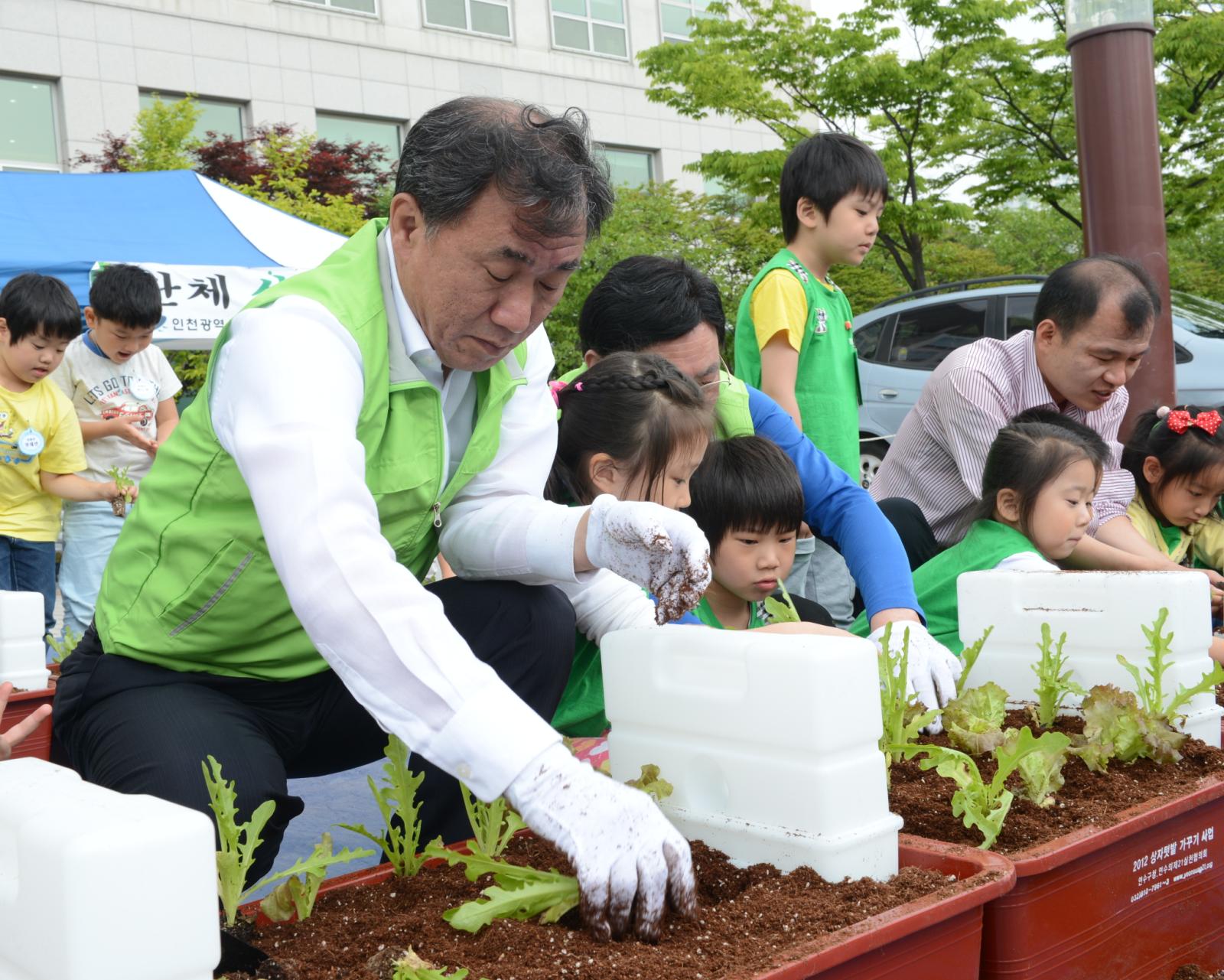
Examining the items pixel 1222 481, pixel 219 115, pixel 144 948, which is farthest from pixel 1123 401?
pixel 219 115

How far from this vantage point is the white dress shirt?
1277mm

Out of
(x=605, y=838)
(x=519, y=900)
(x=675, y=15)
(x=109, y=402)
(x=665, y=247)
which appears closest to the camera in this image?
(x=605, y=838)

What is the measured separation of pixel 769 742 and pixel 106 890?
0.78m

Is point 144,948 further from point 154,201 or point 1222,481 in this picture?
point 154,201

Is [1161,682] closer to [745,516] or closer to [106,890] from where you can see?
[745,516]

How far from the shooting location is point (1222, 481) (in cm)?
370

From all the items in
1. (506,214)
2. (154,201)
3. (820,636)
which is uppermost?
(154,201)

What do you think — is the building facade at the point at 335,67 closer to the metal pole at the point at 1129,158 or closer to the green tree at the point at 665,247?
the green tree at the point at 665,247

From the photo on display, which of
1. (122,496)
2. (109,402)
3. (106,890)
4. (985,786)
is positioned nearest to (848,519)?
(985,786)

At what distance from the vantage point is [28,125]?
1534cm

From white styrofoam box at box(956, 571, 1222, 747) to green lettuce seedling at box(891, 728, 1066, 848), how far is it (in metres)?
Answer: 0.51

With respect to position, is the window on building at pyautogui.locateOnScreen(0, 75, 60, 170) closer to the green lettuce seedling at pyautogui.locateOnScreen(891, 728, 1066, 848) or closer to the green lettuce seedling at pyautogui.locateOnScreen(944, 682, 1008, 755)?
the green lettuce seedling at pyautogui.locateOnScreen(944, 682, 1008, 755)

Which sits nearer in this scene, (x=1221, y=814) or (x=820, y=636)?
(x=820, y=636)

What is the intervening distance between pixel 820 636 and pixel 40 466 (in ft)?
11.4
